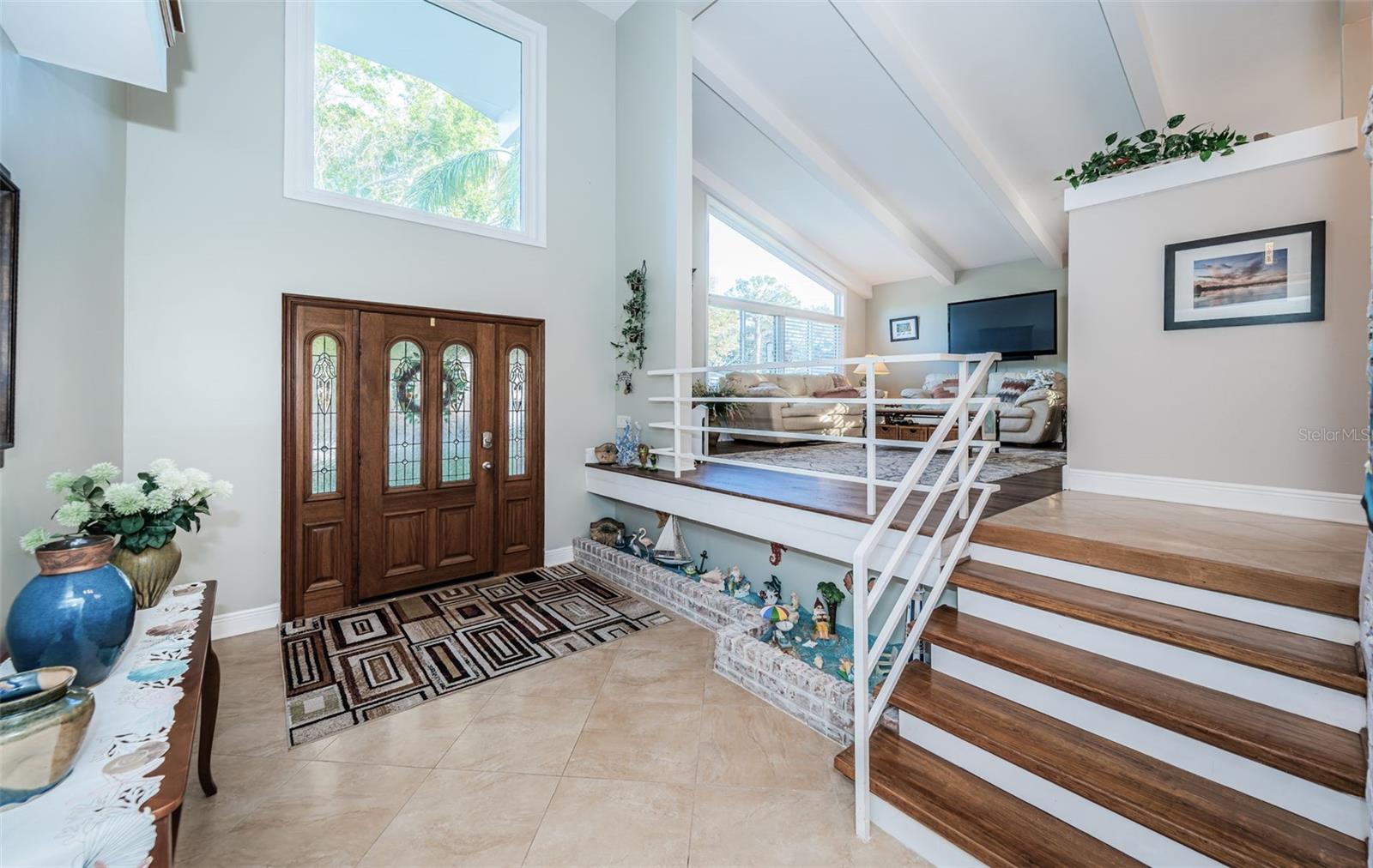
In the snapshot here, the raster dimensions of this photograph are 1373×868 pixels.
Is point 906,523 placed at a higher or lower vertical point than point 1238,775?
higher

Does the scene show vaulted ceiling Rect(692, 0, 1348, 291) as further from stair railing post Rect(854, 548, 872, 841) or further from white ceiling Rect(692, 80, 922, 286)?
stair railing post Rect(854, 548, 872, 841)

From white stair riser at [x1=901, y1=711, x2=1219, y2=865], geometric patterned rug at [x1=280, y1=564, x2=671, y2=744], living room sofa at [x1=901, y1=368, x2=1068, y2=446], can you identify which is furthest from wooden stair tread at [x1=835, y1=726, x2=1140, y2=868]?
living room sofa at [x1=901, y1=368, x2=1068, y2=446]

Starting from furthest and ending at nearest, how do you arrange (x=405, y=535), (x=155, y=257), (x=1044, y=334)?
(x=1044, y=334)
(x=405, y=535)
(x=155, y=257)

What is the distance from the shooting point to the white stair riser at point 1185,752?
131 centimetres

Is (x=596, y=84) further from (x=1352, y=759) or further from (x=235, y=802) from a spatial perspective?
(x=1352, y=759)

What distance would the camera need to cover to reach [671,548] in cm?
385

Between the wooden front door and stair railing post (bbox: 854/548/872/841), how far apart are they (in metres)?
3.08

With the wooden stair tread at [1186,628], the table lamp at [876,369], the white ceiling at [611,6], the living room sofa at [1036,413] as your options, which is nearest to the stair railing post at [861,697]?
the wooden stair tread at [1186,628]

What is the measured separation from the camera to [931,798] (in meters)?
1.64

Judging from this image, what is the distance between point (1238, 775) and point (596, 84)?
5.49 meters

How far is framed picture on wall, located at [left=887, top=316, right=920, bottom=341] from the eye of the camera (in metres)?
9.10

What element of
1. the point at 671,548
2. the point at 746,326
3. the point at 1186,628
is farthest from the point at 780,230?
the point at 1186,628

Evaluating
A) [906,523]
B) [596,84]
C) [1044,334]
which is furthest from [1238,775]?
[1044,334]

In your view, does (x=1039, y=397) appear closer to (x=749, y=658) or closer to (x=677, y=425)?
(x=677, y=425)
